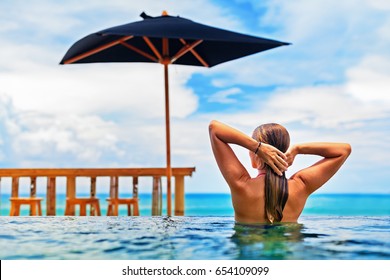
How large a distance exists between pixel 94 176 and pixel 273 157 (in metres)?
4.24

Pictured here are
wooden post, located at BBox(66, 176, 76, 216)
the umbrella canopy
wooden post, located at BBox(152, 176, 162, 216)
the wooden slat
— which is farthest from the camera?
wooden post, located at BBox(66, 176, 76, 216)

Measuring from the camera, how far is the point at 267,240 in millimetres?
2502

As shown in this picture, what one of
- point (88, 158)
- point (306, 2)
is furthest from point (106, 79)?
point (88, 158)

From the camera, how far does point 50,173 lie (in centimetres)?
662

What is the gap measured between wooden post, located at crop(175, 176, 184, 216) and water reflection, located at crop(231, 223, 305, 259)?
11.0ft

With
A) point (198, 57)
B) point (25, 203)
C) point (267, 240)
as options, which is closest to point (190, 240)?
point (267, 240)

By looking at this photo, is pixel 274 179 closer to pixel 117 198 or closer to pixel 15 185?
pixel 117 198

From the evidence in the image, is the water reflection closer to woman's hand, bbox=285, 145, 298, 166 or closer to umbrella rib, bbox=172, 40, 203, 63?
woman's hand, bbox=285, 145, 298, 166

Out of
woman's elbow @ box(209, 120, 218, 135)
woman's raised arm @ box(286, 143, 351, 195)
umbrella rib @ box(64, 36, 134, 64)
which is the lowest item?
woman's raised arm @ box(286, 143, 351, 195)

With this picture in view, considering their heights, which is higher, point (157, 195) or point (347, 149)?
point (347, 149)

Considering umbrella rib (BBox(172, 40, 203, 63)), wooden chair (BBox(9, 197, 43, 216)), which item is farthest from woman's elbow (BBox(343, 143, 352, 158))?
wooden chair (BBox(9, 197, 43, 216))

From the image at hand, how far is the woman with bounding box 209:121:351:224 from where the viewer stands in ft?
8.98

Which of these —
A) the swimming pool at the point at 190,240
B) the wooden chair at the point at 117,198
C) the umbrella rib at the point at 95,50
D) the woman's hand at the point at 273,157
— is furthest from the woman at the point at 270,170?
the wooden chair at the point at 117,198

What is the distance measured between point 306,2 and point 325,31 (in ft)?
13.4
